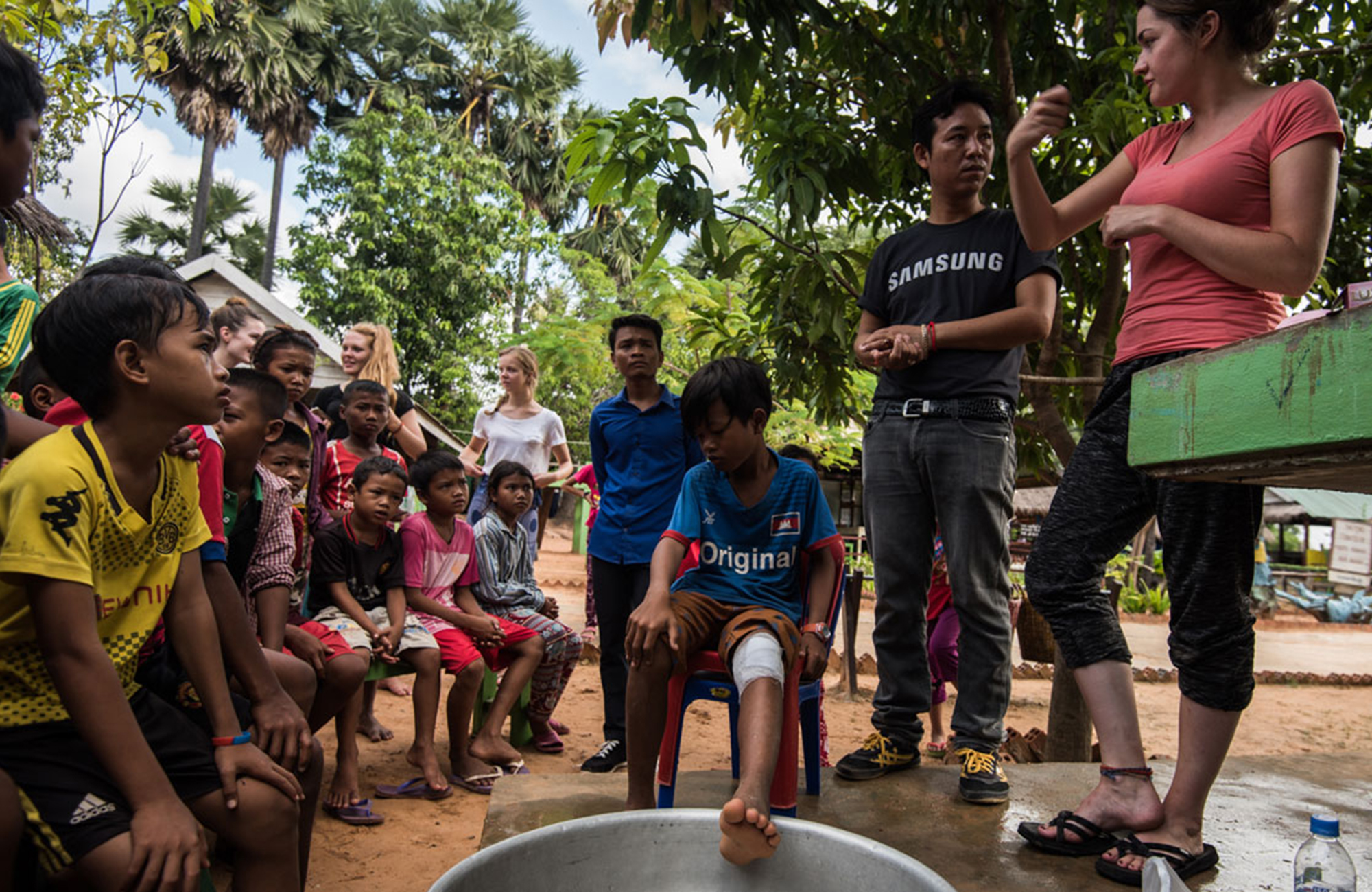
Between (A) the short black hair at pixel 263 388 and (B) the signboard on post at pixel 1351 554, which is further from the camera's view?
(B) the signboard on post at pixel 1351 554

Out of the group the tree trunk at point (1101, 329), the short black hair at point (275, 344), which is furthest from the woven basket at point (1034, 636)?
the short black hair at point (275, 344)

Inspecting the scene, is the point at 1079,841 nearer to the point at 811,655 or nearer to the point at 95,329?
the point at 811,655

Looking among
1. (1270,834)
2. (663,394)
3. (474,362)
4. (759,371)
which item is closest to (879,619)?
(759,371)

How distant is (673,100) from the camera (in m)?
3.12

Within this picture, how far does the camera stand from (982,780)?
2.52m

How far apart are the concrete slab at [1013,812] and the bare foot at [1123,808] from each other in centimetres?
9

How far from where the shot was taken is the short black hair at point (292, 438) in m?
3.39

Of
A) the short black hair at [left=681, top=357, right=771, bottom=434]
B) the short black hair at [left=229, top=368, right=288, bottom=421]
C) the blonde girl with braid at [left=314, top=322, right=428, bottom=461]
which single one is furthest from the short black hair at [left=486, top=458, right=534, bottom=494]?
the short black hair at [left=681, top=357, right=771, bottom=434]

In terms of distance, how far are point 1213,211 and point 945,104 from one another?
1.04m

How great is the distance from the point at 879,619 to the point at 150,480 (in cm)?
198

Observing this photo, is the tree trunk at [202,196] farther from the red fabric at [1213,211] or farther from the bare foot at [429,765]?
the red fabric at [1213,211]

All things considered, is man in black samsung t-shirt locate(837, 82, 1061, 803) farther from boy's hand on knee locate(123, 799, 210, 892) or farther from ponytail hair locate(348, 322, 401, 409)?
ponytail hair locate(348, 322, 401, 409)

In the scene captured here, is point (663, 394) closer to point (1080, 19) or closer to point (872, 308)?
point (872, 308)

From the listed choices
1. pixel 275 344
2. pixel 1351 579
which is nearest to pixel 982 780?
pixel 275 344
